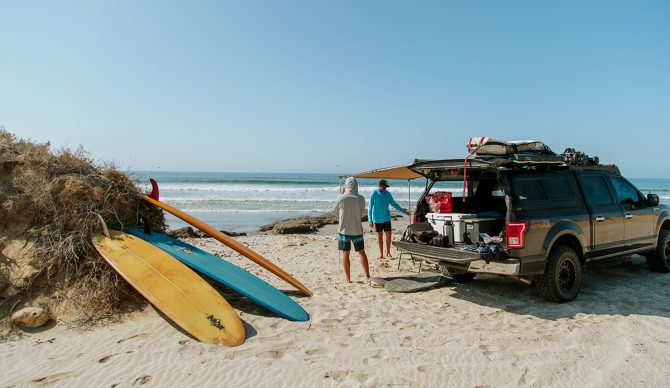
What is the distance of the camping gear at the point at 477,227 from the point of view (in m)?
6.07

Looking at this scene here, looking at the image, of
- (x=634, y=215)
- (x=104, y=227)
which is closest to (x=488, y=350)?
(x=634, y=215)

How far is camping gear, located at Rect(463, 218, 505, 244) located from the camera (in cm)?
607

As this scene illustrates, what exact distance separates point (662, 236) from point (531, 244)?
3.90 meters

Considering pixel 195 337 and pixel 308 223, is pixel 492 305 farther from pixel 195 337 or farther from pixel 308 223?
pixel 308 223

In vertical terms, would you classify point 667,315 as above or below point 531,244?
below

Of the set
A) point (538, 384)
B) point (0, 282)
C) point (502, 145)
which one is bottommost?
point (538, 384)

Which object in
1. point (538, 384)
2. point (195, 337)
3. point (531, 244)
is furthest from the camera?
point (531, 244)

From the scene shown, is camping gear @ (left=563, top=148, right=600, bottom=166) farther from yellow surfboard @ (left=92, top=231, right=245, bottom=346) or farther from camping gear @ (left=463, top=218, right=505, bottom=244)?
yellow surfboard @ (left=92, top=231, right=245, bottom=346)

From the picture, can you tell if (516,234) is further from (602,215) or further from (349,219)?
(349,219)

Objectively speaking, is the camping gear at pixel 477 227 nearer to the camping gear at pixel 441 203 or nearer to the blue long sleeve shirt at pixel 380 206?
the camping gear at pixel 441 203

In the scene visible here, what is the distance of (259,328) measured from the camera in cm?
463

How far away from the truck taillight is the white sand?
3.04 ft

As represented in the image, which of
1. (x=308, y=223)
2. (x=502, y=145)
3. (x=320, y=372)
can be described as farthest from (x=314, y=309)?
(x=308, y=223)

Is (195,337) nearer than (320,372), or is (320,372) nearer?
(320,372)
